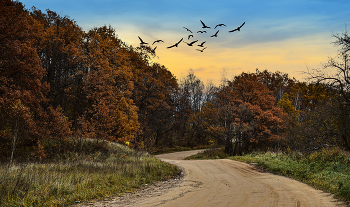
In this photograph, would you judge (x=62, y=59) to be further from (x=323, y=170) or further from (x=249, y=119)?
(x=323, y=170)

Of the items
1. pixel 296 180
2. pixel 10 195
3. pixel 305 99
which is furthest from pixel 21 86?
pixel 305 99

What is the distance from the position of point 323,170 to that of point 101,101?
1780 cm

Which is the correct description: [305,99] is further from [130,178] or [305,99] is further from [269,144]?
[130,178]

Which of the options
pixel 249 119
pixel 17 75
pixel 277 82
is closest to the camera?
pixel 17 75

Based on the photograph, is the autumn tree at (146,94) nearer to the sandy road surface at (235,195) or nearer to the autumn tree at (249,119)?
the autumn tree at (249,119)

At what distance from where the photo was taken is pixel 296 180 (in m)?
11.4

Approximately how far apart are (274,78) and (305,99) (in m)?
10.5

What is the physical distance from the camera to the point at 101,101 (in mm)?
22172

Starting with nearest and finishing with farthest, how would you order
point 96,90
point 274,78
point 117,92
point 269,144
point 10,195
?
point 10,195
point 96,90
point 117,92
point 269,144
point 274,78

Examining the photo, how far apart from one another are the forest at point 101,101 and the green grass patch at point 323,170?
2672mm

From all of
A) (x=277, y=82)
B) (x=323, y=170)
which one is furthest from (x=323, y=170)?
(x=277, y=82)

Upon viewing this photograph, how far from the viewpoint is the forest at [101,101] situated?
1620 centimetres

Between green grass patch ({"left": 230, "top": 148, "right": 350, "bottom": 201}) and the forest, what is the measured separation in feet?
8.77

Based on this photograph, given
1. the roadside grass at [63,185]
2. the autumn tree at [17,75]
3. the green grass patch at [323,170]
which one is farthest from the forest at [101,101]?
the roadside grass at [63,185]
